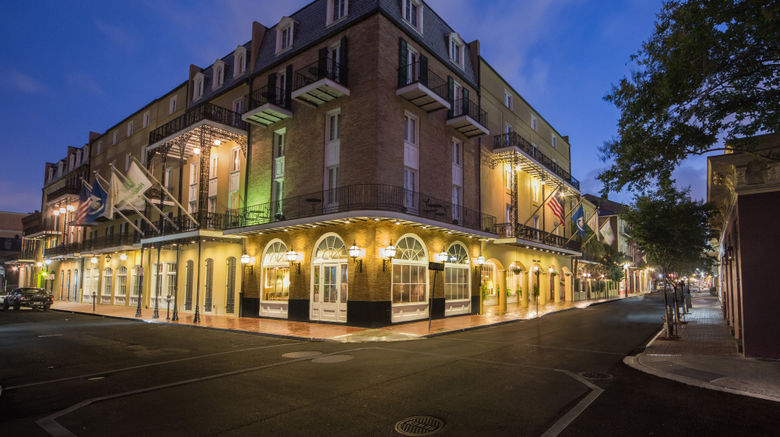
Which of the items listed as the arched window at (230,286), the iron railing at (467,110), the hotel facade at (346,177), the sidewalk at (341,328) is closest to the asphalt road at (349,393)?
the sidewalk at (341,328)

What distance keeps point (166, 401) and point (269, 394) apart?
5.03ft

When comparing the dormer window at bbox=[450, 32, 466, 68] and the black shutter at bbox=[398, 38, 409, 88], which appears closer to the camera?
the black shutter at bbox=[398, 38, 409, 88]

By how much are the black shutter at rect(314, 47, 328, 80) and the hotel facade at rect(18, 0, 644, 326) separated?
167 millimetres

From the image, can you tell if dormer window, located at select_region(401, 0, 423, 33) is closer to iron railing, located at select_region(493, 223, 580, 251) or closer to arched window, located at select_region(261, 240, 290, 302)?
iron railing, located at select_region(493, 223, 580, 251)

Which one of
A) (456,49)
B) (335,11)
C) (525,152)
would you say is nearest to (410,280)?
(525,152)

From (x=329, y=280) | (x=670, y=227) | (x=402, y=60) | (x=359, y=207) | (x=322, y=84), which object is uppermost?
(x=402, y=60)

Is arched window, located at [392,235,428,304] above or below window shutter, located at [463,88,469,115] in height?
below

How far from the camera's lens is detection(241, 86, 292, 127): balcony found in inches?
821

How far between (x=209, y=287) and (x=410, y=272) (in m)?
12.5

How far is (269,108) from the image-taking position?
67.7ft

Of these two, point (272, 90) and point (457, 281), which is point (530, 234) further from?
point (272, 90)

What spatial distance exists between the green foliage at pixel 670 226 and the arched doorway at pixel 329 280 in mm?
11844

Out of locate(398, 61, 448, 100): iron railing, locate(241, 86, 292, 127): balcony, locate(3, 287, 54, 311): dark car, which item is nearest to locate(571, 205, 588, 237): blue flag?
locate(398, 61, 448, 100): iron railing

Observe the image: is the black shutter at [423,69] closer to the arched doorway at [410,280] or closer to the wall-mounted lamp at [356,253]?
the arched doorway at [410,280]
